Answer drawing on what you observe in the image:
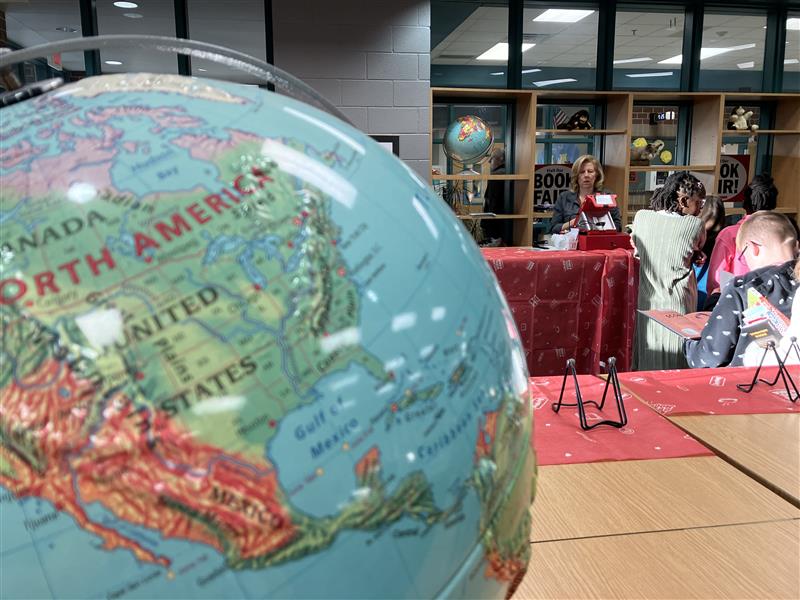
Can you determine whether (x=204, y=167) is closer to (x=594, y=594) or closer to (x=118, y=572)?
(x=118, y=572)

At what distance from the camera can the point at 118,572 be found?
1.11ft

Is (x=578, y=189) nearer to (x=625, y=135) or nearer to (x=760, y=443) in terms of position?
(x=625, y=135)

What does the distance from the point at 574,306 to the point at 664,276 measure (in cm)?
62

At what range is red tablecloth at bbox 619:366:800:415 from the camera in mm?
1352

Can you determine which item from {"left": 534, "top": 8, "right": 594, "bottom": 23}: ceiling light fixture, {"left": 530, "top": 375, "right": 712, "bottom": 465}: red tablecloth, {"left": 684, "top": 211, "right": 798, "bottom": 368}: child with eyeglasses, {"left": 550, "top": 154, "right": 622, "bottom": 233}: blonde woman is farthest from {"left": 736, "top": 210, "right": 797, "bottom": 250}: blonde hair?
{"left": 534, "top": 8, "right": 594, "bottom": 23}: ceiling light fixture

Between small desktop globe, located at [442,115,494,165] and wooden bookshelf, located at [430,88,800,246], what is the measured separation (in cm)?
20

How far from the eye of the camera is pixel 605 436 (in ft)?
3.95

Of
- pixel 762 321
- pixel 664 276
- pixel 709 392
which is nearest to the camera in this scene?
pixel 709 392

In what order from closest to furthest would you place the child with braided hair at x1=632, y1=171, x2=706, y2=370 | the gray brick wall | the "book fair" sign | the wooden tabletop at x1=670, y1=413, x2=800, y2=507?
1. the wooden tabletop at x1=670, y1=413, x2=800, y2=507
2. the child with braided hair at x1=632, y1=171, x2=706, y2=370
3. the gray brick wall
4. the "book fair" sign

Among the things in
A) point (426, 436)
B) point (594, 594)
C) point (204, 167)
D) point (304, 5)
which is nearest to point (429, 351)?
point (426, 436)

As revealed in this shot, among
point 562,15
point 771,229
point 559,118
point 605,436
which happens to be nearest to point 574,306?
point 771,229

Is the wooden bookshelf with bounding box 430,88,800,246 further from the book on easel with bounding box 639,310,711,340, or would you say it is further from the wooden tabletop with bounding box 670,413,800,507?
the wooden tabletop with bounding box 670,413,800,507

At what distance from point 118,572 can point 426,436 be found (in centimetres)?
19

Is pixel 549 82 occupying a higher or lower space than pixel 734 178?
higher
